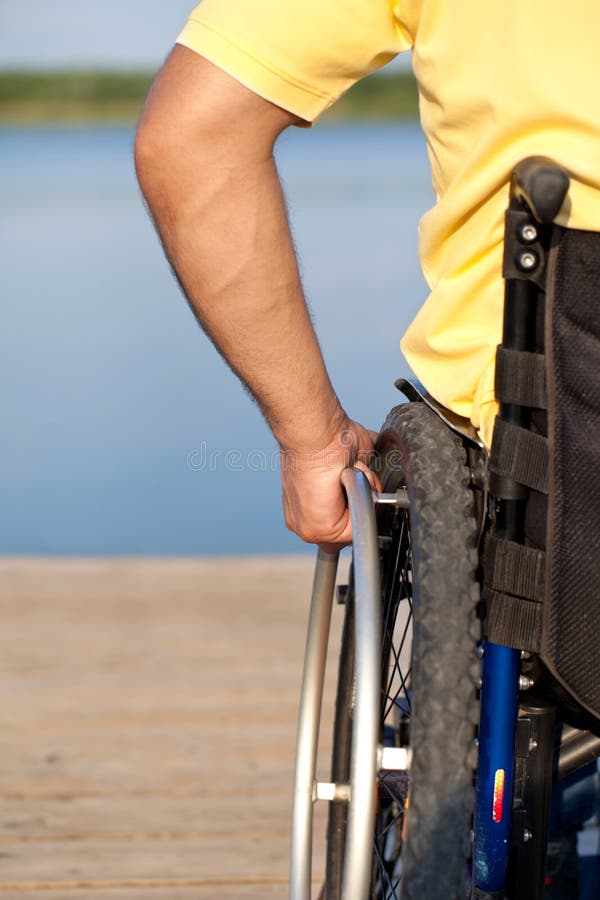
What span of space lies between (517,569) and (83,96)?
26.0 meters

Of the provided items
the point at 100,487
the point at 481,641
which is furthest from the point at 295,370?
the point at 100,487

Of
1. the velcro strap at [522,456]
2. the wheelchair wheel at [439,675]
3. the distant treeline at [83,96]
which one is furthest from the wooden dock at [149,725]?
the distant treeline at [83,96]

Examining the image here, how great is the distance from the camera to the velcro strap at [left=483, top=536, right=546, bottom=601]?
3.52ft

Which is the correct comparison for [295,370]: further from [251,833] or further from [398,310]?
[398,310]

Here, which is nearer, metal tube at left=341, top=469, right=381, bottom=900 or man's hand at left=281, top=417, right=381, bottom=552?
metal tube at left=341, top=469, right=381, bottom=900

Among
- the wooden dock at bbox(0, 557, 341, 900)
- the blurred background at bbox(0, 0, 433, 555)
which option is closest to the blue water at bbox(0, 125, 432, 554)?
the blurred background at bbox(0, 0, 433, 555)

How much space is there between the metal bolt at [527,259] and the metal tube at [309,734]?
0.42 m

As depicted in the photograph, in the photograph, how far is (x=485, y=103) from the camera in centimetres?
102

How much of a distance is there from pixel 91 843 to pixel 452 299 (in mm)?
1249

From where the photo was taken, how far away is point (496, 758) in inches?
44.7

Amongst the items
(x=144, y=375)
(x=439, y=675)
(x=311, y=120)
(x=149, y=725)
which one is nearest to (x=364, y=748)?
(x=439, y=675)

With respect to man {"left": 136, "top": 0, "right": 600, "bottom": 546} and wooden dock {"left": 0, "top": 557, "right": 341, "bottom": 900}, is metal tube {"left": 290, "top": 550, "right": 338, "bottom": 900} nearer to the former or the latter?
man {"left": 136, "top": 0, "right": 600, "bottom": 546}

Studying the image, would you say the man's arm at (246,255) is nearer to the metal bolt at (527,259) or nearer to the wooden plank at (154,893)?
the metal bolt at (527,259)

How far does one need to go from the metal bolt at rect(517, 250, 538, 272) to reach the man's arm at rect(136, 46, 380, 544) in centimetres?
23
